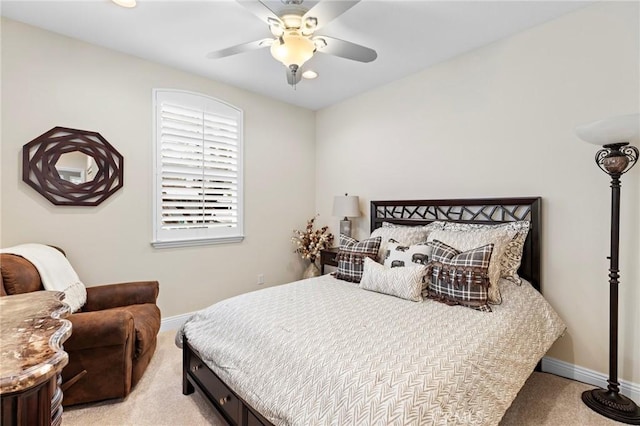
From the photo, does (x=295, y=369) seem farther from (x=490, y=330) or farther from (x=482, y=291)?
(x=482, y=291)

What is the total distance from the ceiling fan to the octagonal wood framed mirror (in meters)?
1.60

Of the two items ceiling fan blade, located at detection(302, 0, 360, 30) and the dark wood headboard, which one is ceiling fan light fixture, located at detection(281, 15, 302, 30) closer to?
ceiling fan blade, located at detection(302, 0, 360, 30)

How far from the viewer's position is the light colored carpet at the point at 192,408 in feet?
6.18

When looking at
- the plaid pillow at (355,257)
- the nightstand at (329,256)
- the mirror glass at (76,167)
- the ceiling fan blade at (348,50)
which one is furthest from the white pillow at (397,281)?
the mirror glass at (76,167)

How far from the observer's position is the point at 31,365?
815 millimetres

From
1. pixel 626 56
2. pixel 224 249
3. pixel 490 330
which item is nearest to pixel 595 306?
pixel 490 330

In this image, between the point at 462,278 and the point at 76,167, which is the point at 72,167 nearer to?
the point at 76,167

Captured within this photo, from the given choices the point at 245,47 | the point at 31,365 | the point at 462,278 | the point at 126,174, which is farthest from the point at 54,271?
the point at 462,278

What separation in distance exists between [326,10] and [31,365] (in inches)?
78.9

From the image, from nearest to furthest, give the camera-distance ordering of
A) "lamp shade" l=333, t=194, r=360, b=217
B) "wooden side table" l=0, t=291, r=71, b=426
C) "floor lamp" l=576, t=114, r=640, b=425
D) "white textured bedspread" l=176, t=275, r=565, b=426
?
"wooden side table" l=0, t=291, r=71, b=426 < "white textured bedspread" l=176, t=275, r=565, b=426 < "floor lamp" l=576, t=114, r=640, b=425 < "lamp shade" l=333, t=194, r=360, b=217

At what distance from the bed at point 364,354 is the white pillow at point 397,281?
64mm

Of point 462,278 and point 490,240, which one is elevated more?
point 490,240

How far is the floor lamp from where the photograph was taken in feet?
6.10

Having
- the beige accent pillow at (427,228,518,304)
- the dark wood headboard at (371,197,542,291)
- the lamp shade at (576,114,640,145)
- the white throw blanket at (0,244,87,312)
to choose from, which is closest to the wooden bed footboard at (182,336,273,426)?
the white throw blanket at (0,244,87,312)
